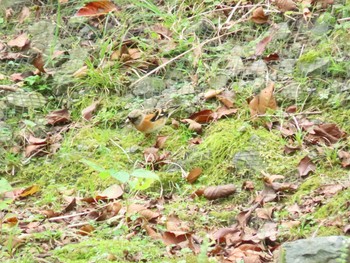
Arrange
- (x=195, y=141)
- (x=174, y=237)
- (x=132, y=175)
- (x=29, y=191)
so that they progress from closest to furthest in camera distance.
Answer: (x=132, y=175), (x=174, y=237), (x=29, y=191), (x=195, y=141)

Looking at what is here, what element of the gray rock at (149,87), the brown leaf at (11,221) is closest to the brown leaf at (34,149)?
the gray rock at (149,87)

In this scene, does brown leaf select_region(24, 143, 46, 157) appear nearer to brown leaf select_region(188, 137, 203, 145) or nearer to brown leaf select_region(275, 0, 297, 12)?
brown leaf select_region(188, 137, 203, 145)

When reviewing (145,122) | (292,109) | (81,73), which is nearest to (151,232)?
(145,122)

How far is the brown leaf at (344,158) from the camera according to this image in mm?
3350

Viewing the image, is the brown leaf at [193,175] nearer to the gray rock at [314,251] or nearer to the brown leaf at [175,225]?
the brown leaf at [175,225]

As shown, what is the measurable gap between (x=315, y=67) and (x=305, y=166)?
2.65ft

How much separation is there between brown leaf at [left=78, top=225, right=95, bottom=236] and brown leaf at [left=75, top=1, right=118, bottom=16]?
2.08m

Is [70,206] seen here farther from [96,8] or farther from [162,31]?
[96,8]

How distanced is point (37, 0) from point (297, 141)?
101 inches

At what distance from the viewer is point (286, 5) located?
14.9ft

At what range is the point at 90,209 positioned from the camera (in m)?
3.41

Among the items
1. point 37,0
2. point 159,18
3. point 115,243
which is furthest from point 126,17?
point 115,243

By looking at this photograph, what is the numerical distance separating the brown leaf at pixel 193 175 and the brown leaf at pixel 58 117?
1.02 m

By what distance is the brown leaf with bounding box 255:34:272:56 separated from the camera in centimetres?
432
